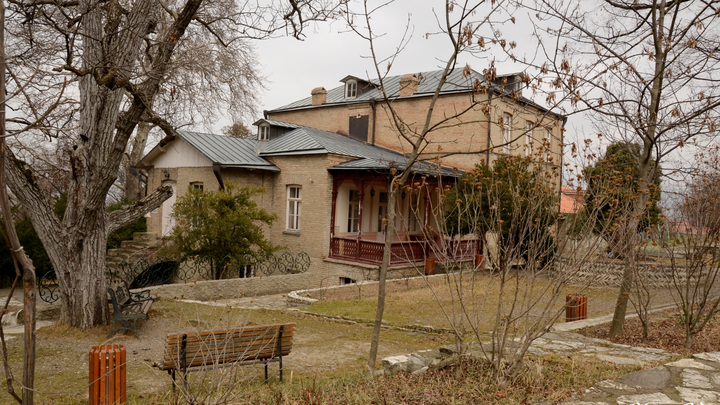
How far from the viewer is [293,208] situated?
20.5 metres

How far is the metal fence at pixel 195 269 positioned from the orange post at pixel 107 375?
7017mm

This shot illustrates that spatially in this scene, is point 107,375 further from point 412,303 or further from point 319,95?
point 319,95

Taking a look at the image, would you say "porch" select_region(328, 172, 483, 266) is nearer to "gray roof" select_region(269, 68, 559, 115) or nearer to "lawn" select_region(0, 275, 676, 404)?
"lawn" select_region(0, 275, 676, 404)

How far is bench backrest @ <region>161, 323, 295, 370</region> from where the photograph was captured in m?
5.90

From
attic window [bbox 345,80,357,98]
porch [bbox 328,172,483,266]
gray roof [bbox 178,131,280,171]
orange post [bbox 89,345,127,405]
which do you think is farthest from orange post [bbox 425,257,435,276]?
orange post [bbox 89,345,127,405]

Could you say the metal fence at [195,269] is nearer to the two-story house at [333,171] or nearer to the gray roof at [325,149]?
the two-story house at [333,171]

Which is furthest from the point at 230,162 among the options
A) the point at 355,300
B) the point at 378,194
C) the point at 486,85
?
the point at 486,85

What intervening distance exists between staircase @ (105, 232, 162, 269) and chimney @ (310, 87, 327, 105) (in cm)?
1184

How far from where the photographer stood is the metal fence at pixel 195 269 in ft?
46.7

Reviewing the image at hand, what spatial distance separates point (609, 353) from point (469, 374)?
2.38 metres

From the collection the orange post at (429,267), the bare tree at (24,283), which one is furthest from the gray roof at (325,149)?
the bare tree at (24,283)

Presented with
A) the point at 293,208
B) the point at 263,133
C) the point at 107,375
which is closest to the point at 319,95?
the point at 263,133

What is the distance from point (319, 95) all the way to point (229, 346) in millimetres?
22794

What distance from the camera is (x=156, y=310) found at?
1099cm
